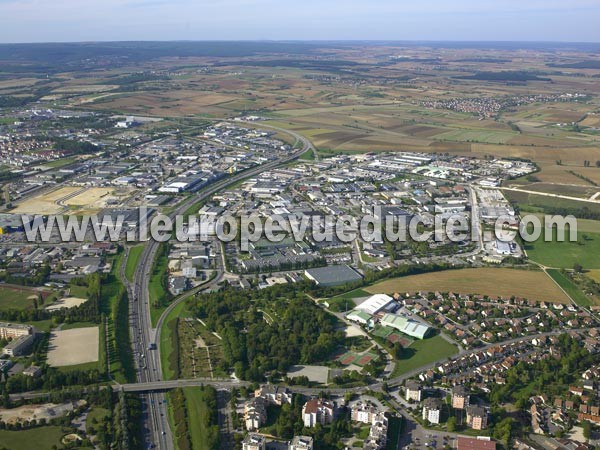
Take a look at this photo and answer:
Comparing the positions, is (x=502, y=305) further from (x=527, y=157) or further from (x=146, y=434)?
(x=527, y=157)

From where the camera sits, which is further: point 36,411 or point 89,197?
point 89,197

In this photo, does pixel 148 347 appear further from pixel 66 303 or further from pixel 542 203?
pixel 542 203

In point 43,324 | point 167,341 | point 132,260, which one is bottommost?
point 167,341

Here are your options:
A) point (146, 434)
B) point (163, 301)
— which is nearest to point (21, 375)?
point (146, 434)

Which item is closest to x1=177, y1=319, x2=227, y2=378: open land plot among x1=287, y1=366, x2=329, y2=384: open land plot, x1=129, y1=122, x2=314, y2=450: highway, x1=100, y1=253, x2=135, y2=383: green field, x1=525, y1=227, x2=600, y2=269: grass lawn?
x1=129, y1=122, x2=314, y2=450: highway

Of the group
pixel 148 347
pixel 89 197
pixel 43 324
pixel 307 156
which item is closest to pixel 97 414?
pixel 148 347

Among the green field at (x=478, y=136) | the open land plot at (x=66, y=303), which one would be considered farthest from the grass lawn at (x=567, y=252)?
the green field at (x=478, y=136)
